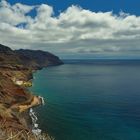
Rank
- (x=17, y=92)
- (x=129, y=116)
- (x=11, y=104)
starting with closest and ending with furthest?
(x=129, y=116) → (x=11, y=104) → (x=17, y=92)

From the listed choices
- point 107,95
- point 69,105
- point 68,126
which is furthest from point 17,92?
point 107,95

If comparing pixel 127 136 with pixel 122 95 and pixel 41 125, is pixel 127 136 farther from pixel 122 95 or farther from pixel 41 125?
pixel 122 95

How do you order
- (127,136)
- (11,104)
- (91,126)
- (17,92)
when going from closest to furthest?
1. (127,136)
2. (91,126)
3. (11,104)
4. (17,92)

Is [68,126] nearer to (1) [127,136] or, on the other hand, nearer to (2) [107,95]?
(1) [127,136]

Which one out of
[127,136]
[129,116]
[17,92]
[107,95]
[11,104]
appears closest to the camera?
[127,136]

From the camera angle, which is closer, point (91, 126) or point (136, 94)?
point (91, 126)

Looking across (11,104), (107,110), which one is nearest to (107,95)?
(107,110)

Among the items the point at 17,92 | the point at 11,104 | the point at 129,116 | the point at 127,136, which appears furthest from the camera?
the point at 17,92

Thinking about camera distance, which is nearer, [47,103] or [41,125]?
[41,125]
